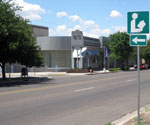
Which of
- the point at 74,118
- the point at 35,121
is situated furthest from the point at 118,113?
the point at 35,121

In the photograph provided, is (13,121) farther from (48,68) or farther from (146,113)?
(48,68)

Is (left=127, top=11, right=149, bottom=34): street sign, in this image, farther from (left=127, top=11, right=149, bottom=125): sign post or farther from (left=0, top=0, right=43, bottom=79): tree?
(left=0, top=0, right=43, bottom=79): tree

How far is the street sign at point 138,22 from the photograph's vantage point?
6.22m

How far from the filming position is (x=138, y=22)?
6312 mm

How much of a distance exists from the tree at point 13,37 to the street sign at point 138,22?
16.3m

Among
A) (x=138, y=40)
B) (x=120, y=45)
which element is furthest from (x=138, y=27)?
(x=120, y=45)

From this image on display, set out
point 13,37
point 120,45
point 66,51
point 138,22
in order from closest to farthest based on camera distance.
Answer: point 138,22
point 13,37
point 66,51
point 120,45

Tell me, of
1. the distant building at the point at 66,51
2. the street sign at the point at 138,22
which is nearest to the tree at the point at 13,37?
the street sign at the point at 138,22

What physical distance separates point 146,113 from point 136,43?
311cm

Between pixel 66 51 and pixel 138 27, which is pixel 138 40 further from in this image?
pixel 66 51

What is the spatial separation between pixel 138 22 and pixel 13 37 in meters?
17.7

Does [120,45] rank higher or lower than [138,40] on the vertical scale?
higher

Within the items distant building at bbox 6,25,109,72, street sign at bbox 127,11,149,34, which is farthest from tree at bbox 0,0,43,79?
distant building at bbox 6,25,109,72

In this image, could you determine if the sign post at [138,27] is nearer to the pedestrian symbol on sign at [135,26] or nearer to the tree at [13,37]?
the pedestrian symbol on sign at [135,26]
